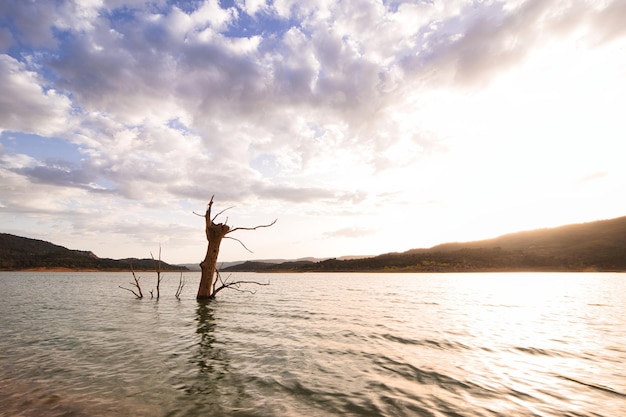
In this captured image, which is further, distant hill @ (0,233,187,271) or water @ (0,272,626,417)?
distant hill @ (0,233,187,271)

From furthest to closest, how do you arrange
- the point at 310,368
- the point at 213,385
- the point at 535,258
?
1. the point at 535,258
2. the point at 310,368
3. the point at 213,385

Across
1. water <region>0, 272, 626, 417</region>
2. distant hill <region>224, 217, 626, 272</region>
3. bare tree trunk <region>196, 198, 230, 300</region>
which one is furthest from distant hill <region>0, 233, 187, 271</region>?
water <region>0, 272, 626, 417</region>

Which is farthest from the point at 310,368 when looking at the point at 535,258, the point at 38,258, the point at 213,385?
the point at 38,258

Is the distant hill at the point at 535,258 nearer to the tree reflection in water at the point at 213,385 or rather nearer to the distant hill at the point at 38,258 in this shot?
the distant hill at the point at 38,258

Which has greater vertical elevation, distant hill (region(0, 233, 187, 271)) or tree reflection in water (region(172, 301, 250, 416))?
distant hill (region(0, 233, 187, 271))

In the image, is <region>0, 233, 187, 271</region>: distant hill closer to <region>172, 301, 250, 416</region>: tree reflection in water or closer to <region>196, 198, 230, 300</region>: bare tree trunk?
<region>196, 198, 230, 300</region>: bare tree trunk

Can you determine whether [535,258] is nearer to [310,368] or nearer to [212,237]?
[212,237]

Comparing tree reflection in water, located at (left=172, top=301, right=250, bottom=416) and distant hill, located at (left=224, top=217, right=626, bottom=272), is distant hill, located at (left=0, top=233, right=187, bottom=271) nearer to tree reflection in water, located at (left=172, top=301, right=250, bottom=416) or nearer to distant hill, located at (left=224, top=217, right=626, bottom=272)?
distant hill, located at (left=224, top=217, right=626, bottom=272)

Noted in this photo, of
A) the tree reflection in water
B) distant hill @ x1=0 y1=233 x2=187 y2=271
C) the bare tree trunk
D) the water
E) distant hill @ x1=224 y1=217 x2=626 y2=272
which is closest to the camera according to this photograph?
the tree reflection in water

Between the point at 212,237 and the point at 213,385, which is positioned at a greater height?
the point at 212,237

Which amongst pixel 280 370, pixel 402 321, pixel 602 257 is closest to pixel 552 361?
pixel 402 321

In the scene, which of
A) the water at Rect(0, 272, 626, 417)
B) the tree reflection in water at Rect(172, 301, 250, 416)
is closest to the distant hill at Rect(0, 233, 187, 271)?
the water at Rect(0, 272, 626, 417)

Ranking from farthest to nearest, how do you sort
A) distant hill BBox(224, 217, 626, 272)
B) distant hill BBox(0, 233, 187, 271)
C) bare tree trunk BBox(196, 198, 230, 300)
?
distant hill BBox(0, 233, 187, 271)
distant hill BBox(224, 217, 626, 272)
bare tree trunk BBox(196, 198, 230, 300)

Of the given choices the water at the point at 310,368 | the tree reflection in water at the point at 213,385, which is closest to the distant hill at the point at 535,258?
the water at the point at 310,368
